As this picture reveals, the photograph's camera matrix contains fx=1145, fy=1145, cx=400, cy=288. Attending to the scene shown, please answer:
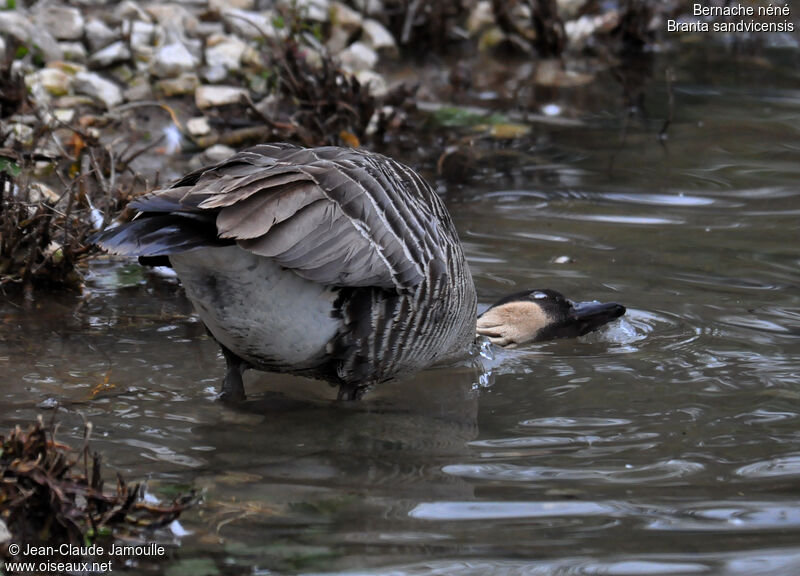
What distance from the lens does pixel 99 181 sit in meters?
5.82

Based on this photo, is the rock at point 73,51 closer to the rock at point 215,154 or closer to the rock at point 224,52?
the rock at point 224,52

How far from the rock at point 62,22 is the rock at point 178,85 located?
0.74 m

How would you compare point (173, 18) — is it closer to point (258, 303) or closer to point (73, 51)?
point (73, 51)

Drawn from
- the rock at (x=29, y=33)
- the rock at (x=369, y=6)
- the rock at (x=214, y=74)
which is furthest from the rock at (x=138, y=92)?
A: the rock at (x=369, y=6)

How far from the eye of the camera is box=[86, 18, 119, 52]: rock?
28.7 feet

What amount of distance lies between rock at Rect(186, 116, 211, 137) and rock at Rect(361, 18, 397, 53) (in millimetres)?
2575

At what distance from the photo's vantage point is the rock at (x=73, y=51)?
28.4 feet

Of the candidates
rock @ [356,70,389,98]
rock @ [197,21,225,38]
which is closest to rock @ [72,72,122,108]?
rock @ [197,21,225,38]

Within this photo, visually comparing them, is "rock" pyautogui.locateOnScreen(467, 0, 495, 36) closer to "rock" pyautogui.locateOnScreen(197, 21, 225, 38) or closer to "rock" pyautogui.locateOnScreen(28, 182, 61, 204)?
"rock" pyautogui.locateOnScreen(197, 21, 225, 38)

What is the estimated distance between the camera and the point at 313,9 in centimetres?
993

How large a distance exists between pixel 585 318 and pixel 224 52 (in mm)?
4388

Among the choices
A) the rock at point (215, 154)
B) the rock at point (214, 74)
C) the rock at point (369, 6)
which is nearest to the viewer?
the rock at point (215, 154)

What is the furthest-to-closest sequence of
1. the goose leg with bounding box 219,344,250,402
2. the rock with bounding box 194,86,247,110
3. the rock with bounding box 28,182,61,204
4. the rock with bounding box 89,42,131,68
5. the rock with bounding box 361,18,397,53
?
the rock with bounding box 361,18,397,53
the rock with bounding box 89,42,131,68
the rock with bounding box 194,86,247,110
the rock with bounding box 28,182,61,204
the goose leg with bounding box 219,344,250,402

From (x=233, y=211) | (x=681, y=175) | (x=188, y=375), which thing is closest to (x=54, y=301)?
(x=188, y=375)
